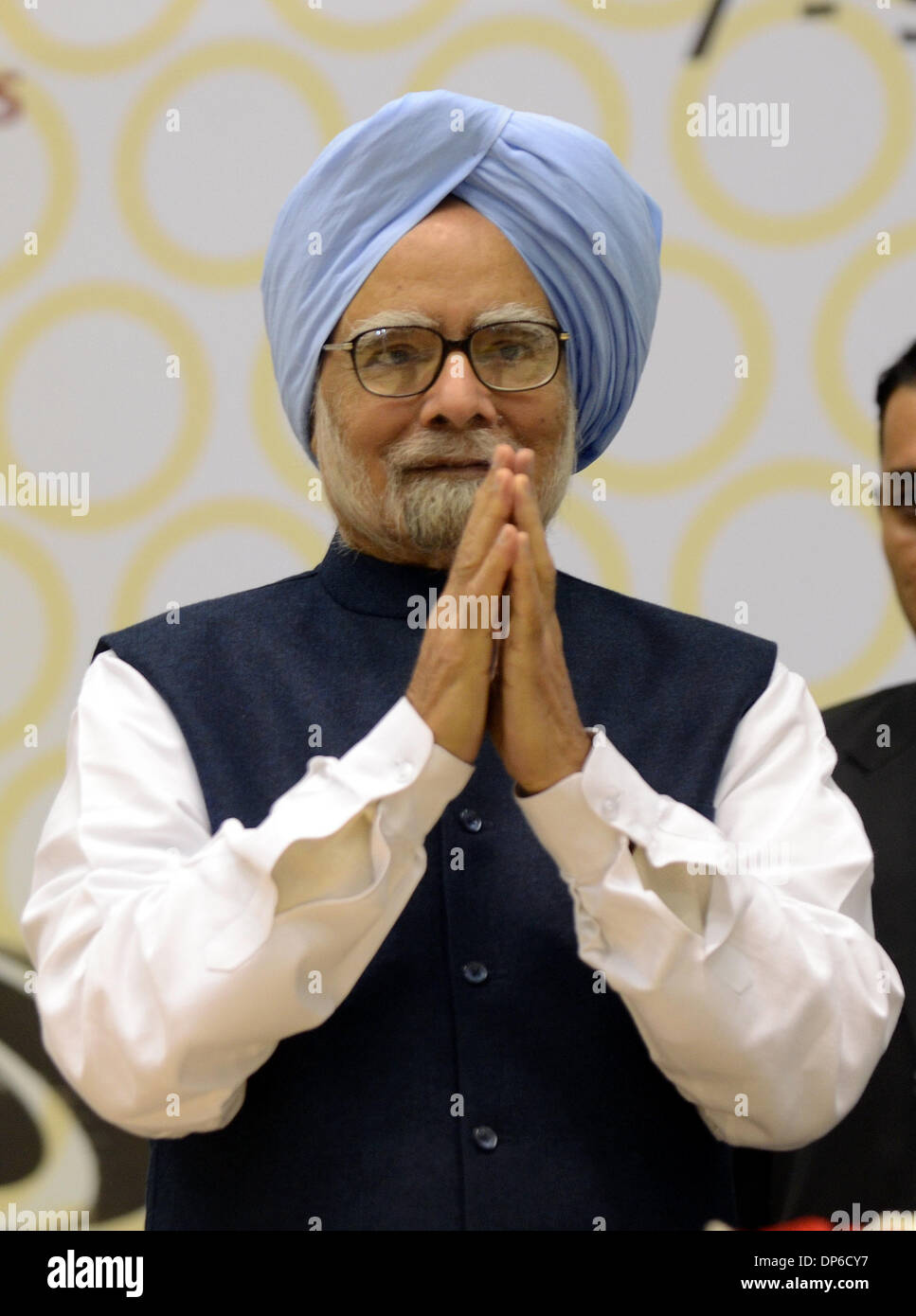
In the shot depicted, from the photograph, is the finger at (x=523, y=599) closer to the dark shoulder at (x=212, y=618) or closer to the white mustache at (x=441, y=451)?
the white mustache at (x=441, y=451)

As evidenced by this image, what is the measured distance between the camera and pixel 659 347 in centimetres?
282

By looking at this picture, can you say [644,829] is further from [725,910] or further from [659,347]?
[659,347]

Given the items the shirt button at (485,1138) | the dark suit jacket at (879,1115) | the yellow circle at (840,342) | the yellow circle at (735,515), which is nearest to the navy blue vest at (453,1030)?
the shirt button at (485,1138)

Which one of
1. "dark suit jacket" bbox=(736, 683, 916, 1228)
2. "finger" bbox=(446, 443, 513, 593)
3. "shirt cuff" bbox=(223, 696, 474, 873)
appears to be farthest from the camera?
"dark suit jacket" bbox=(736, 683, 916, 1228)

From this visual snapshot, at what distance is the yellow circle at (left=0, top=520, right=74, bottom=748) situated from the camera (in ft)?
9.18

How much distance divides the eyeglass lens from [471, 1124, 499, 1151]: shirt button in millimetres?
820

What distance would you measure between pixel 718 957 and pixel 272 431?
1.42m

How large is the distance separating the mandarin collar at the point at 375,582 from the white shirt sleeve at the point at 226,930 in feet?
1.30

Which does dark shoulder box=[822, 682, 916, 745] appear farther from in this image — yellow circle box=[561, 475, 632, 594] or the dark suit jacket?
yellow circle box=[561, 475, 632, 594]

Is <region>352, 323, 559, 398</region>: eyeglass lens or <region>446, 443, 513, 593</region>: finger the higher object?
<region>352, 323, 559, 398</region>: eyeglass lens

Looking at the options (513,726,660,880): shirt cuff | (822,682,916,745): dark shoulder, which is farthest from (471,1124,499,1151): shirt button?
(822,682,916,745): dark shoulder

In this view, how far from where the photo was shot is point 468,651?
1.69 metres

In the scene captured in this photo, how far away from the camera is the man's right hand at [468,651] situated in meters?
1.69
